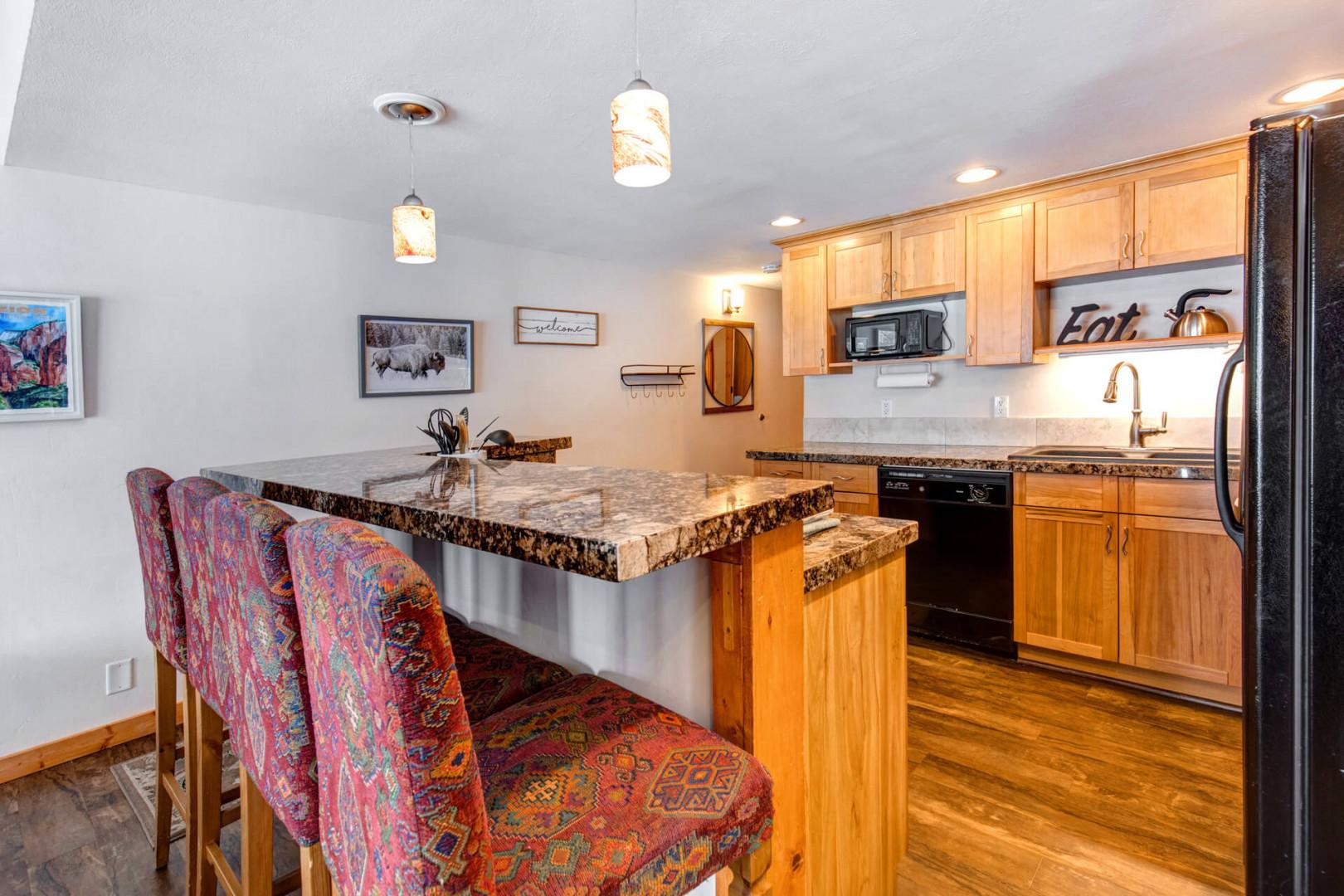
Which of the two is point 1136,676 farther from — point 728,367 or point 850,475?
point 728,367

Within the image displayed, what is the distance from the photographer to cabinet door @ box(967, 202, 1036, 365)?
10.7 ft

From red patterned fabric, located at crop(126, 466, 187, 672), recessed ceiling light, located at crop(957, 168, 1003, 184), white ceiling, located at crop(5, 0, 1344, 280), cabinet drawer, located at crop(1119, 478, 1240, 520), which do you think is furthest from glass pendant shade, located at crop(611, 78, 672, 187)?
cabinet drawer, located at crop(1119, 478, 1240, 520)

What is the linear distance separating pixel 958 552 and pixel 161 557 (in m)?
3.04

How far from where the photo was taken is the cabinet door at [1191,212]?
8.98 feet

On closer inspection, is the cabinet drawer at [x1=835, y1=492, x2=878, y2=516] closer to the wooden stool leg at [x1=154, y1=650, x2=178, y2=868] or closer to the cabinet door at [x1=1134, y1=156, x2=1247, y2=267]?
the cabinet door at [x1=1134, y1=156, x2=1247, y2=267]

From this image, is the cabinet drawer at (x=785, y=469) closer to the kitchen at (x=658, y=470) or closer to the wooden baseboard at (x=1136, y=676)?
the kitchen at (x=658, y=470)

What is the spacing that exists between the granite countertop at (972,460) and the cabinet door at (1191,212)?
887 millimetres

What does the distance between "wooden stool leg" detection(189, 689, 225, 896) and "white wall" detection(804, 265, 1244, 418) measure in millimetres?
3574

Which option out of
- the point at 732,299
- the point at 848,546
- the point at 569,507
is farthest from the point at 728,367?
the point at 569,507

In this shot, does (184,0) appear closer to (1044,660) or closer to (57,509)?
(57,509)

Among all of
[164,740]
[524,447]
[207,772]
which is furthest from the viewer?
[524,447]

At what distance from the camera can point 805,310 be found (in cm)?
409

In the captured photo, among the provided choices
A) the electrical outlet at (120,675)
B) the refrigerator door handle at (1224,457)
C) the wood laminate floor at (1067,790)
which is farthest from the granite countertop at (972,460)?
the electrical outlet at (120,675)

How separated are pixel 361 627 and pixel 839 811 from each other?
1126 mm
